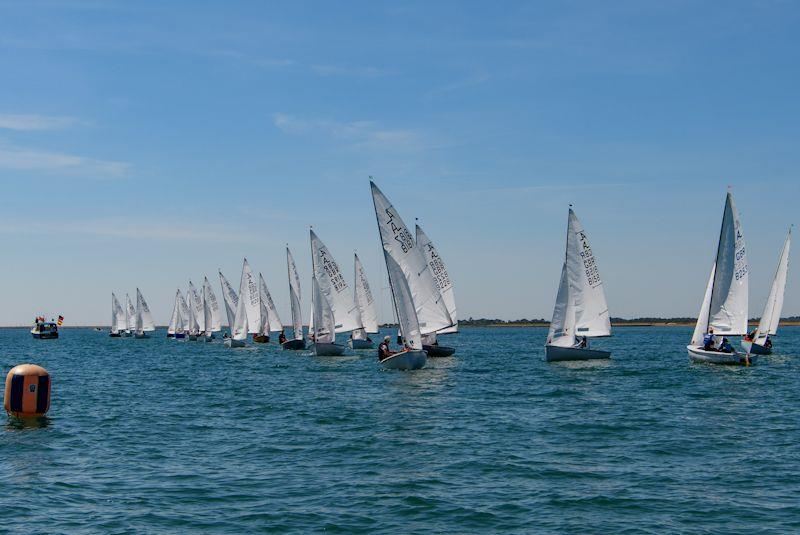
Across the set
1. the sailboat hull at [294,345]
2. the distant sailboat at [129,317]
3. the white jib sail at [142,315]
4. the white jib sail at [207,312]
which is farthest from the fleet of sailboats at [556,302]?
the distant sailboat at [129,317]

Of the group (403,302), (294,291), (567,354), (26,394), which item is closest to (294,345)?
(294,291)

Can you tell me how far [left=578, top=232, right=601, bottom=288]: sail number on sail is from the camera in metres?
58.7

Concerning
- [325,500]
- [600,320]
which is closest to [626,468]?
[325,500]

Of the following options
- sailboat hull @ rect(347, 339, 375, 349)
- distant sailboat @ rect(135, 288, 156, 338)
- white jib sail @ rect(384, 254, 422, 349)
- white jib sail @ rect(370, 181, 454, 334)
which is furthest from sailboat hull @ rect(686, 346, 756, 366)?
distant sailboat @ rect(135, 288, 156, 338)

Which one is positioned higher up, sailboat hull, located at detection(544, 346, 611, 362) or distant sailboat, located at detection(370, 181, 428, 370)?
distant sailboat, located at detection(370, 181, 428, 370)

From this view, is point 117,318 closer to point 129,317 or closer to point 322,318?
point 129,317

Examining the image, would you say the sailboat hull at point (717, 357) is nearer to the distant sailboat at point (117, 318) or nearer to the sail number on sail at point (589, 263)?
the sail number on sail at point (589, 263)

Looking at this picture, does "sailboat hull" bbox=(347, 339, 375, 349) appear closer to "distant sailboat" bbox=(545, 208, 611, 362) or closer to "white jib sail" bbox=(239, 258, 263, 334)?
"white jib sail" bbox=(239, 258, 263, 334)

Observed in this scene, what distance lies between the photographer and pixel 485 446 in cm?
2566

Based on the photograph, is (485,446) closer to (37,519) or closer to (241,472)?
(241,472)

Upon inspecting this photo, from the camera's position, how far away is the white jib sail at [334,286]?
7131 centimetres

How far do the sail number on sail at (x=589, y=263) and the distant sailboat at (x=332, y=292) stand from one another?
22.8 meters

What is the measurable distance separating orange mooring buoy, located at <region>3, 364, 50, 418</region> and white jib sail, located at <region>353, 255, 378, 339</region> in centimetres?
5306

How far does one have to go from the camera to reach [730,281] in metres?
56.7
